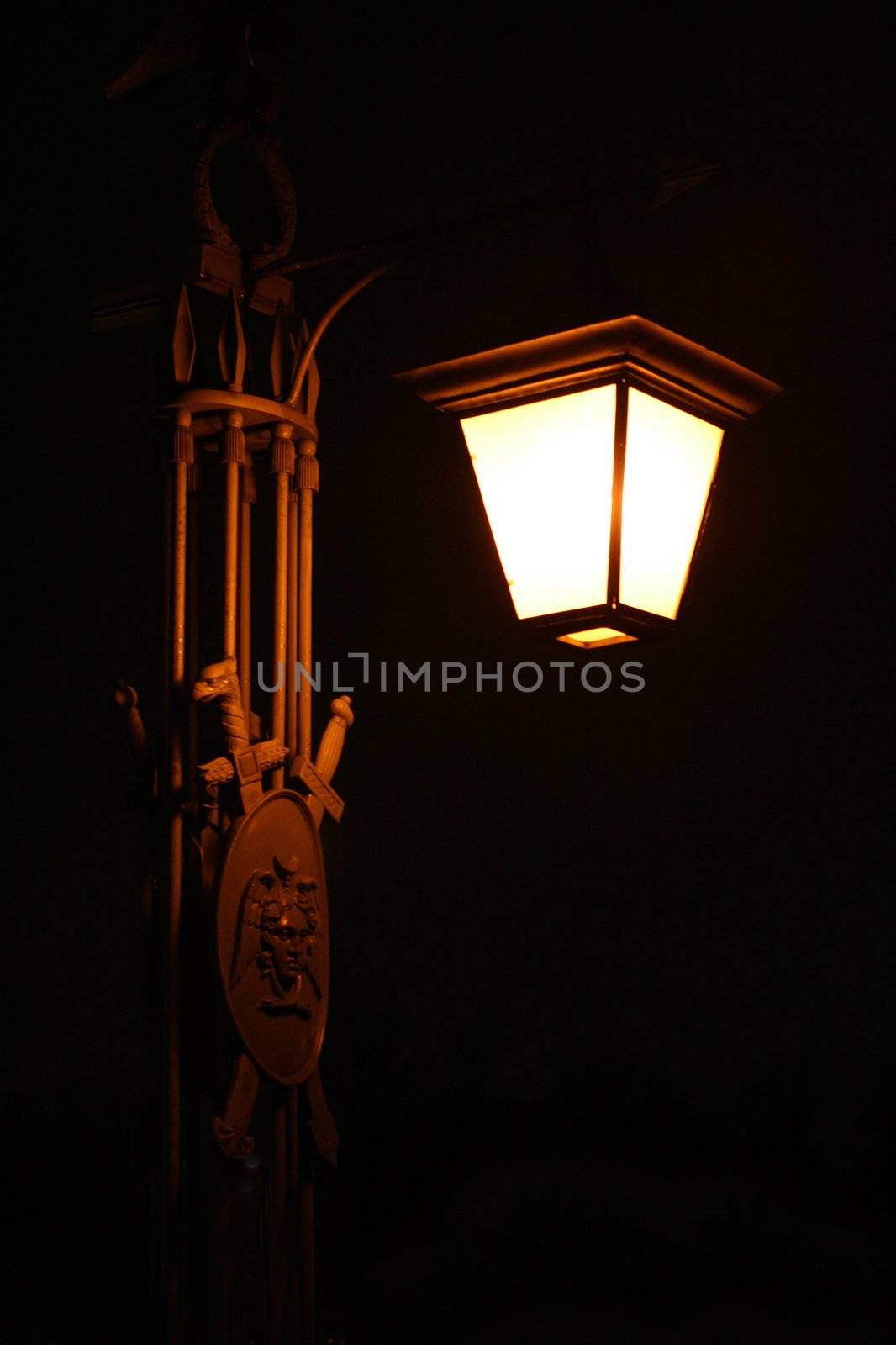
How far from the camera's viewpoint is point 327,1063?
6.40 m

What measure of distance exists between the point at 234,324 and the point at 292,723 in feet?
2.43

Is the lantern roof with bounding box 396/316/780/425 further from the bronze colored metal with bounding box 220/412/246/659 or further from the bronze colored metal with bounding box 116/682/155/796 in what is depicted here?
the bronze colored metal with bounding box 116/682/155/796

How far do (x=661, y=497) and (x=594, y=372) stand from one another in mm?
262

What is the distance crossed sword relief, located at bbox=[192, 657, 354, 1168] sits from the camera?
2666 millimetres

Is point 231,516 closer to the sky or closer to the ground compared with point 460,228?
closer to the ground

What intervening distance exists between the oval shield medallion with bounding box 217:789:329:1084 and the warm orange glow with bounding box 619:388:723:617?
2.36ft

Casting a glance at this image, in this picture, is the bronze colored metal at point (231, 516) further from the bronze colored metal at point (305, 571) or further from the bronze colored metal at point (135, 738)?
the bronze colored metal at point (135, 738)

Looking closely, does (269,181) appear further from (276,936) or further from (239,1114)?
(239,1114)

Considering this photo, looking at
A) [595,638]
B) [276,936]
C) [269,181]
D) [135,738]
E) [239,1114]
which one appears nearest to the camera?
[239,1114]

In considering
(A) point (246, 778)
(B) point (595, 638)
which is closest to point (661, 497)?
(B) point (595, 638)

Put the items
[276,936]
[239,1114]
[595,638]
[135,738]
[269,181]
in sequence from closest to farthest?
[239,1114] < [276,936] < [135,738] < [595,638] < [269,181]

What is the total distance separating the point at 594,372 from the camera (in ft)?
8.95

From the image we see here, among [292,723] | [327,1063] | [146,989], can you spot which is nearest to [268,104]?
[292,723]

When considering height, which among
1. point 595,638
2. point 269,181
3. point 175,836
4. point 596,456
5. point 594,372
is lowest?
point 175,836
